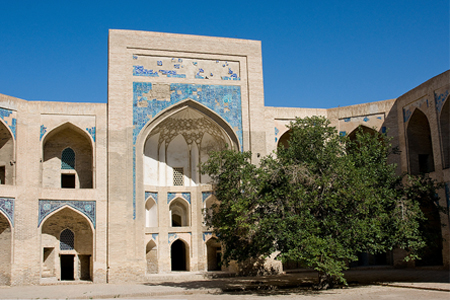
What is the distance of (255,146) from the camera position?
1519 centimetres

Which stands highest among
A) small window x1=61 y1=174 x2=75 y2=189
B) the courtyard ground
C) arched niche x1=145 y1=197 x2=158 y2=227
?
small window x1=61 y1=174 x2=75 y2=189

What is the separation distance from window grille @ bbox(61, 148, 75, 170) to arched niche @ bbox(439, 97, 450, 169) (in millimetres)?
9971

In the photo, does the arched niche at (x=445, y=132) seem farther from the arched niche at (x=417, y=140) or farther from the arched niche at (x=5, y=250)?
the arched niche at (x=5, y=250)

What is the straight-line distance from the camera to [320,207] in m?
10.5

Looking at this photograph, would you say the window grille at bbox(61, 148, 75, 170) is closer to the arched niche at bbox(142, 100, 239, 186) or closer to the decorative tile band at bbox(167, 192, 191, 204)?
the arched niche at bbox(142, 100, 239, 186)

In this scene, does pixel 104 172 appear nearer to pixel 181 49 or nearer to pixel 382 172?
pixel 181 49

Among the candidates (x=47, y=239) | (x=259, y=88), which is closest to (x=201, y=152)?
(x=259, y=88)

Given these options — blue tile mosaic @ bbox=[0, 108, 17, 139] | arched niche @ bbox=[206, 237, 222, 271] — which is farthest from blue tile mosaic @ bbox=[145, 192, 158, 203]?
blue tile mosaic @ bbox=[0, 108, 17, 139]

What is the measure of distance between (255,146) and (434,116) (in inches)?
193

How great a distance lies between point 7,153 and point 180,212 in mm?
5423

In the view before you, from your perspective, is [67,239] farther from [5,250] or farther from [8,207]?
[8,207]

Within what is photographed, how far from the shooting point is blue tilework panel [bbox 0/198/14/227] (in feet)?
42.1

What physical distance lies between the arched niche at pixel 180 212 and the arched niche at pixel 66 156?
262 centimetres

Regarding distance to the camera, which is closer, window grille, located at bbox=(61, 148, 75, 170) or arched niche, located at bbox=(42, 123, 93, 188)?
arched niche, located at bbox=(42, 123, 93, 188)
